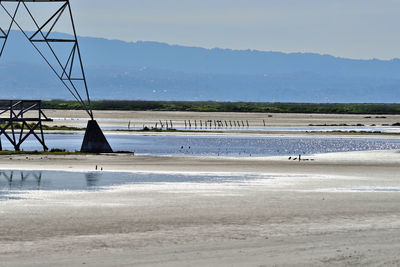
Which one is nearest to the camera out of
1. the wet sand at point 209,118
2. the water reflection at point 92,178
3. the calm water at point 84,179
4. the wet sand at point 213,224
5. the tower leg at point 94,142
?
the wet sand at point 213,224

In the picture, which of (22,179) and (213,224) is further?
(22,179)

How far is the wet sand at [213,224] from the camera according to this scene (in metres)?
17.0

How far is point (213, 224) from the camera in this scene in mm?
21266

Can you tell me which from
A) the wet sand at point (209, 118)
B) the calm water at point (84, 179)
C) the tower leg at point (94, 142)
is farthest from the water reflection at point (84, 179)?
the wet sand at point (209, 118)

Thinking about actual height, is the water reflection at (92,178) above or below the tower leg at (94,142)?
below

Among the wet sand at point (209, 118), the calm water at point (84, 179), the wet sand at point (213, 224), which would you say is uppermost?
the wet sand at point (209, 118)

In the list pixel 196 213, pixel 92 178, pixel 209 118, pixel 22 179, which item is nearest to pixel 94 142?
pixel 92 178

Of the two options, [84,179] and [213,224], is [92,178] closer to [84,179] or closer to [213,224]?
[84,179]

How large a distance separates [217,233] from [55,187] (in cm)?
1059

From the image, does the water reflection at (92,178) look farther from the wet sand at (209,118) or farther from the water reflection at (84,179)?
the wet sand at (209,118)

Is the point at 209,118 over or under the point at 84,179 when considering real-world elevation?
over

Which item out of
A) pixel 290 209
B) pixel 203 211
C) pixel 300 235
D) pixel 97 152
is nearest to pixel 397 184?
pixel 290 209

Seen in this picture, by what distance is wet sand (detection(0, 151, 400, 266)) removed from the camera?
1705 cm

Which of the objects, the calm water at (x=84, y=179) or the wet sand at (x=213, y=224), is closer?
the wet sand at (x=213, y=224)
